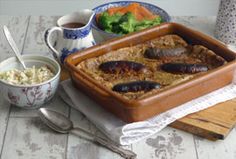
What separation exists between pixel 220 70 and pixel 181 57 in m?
0.12

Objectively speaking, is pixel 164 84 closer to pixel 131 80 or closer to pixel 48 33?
pixel 131 80

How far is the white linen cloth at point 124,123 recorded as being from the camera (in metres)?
1.01


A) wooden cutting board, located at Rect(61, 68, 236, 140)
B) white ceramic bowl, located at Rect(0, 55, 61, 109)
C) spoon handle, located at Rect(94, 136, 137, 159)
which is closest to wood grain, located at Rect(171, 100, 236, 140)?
wooden cutting board, located at Rect(61, 68, 236, 140)

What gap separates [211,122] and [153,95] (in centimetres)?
15

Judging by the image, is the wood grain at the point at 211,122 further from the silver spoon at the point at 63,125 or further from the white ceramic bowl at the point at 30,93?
the white ceramic bowl at the point at 30,93

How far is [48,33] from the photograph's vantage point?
118 centimetres

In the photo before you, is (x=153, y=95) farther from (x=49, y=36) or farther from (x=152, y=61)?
(x=49, y=36)

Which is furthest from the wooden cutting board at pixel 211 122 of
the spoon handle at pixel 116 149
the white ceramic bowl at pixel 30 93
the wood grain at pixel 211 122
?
the white ceramic bowl at pixel 30 93

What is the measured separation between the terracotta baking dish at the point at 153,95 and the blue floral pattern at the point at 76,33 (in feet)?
0.20

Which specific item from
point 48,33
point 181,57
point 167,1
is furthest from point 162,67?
point 167,1

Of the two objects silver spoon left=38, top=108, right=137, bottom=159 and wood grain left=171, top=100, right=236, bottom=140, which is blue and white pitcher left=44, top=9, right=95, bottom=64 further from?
wood grain left=171, top=100, right=236, bottom=140

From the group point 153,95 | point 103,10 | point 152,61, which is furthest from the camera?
point 103,10

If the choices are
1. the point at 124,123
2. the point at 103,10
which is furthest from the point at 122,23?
the point at 124,123

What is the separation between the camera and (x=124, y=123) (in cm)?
104
